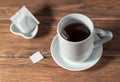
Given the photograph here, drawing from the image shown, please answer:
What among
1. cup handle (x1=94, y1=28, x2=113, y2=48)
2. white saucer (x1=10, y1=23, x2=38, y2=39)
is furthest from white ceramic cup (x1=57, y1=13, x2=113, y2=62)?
white saucer (x1=10, y1=23, x2=38, y2=39)

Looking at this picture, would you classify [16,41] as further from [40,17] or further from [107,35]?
[107,35]

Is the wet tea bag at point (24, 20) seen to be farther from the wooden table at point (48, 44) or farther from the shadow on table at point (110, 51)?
the shadow on table at point (110, 51)

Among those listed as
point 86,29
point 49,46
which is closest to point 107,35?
point 86,29

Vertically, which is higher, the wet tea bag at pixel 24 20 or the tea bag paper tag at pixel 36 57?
the wet tea bag at pixel 24 20

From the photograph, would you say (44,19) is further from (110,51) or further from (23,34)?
(110,51)

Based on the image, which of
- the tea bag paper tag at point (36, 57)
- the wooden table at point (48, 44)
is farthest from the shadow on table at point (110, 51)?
the tea bag paper tag at point (36, 57)

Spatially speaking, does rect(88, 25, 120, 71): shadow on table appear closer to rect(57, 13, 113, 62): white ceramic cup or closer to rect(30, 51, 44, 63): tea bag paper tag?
rect(57, 13, 113, 62): white ceramic cup
